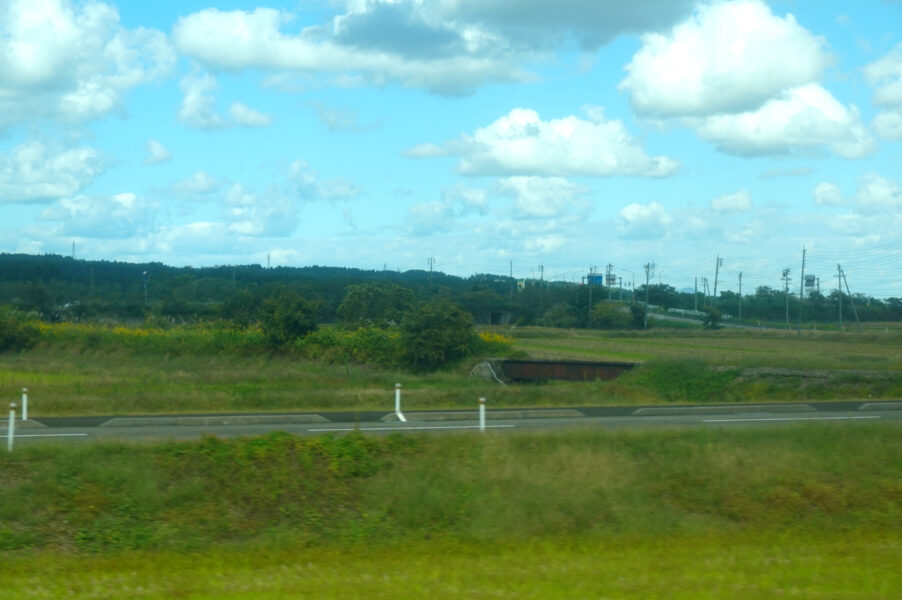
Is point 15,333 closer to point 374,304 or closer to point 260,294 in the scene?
point 260,294

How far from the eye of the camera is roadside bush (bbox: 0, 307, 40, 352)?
49.6m

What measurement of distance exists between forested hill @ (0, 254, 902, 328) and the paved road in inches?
1247

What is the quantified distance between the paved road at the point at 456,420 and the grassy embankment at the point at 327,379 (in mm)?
2465

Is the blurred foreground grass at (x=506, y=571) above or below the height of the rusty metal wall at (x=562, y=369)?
above

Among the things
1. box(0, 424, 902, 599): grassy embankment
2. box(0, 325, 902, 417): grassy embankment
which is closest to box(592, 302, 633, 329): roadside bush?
box(0, 325, 902, 417): grassy embankment

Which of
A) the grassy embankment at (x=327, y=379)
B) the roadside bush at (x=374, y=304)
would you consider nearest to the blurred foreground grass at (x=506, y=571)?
the grassy embankment at (x=327, y=379)

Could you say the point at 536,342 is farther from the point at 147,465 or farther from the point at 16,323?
the point at 147,465

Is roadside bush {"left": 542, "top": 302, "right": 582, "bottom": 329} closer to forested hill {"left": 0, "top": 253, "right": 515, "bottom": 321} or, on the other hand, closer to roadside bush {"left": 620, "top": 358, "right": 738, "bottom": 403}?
forested hill {"left": 0, "top": 253, "right": 515, "bottom": 321}

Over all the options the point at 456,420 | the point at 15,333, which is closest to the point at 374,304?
the point at 15,333

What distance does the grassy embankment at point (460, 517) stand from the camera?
729cm

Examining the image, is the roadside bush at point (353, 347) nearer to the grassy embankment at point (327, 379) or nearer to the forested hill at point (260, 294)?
the grassy embankment at point (327, 379)

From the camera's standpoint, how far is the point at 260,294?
2539 inches

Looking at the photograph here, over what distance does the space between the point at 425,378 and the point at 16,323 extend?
27344 mm

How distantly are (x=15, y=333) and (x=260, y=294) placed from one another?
18.5 m
